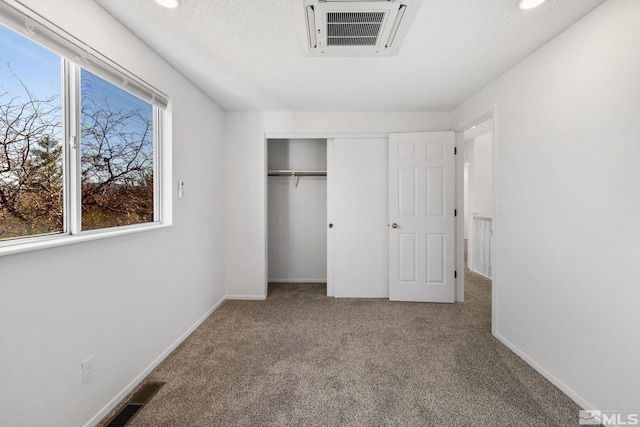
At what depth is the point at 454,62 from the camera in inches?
88.2

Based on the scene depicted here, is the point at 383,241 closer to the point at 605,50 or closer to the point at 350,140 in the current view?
the point at 350,140

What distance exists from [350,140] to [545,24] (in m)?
2.09

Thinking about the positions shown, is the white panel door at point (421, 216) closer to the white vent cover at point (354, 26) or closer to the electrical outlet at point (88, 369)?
the white vent cover at point (354, 26)

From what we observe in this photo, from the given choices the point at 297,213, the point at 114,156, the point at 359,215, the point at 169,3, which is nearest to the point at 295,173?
the point at 297,213

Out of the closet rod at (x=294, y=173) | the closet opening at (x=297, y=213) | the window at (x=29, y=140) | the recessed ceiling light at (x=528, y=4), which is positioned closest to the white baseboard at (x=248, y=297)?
the closet opening at (x=297, y=213)

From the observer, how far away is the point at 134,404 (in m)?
1.68

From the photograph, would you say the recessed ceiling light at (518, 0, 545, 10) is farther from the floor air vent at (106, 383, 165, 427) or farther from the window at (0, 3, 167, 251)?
Answer: the floor air vent at (106, 383, 165, 427)

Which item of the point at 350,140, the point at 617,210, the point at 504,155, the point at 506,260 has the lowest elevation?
the point at 506,260

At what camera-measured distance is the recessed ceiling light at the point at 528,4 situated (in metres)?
1.54

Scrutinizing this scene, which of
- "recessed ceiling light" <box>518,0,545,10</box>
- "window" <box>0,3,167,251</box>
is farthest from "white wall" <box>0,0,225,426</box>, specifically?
"recessed ceiling light" <box>518,0,545,10</box>

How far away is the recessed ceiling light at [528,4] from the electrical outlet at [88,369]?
311 centimetres

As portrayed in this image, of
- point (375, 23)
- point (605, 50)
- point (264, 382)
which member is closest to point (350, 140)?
point (375, 23)

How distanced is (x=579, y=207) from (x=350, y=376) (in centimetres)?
185

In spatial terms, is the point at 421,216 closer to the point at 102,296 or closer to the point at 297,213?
the point at 297,213
